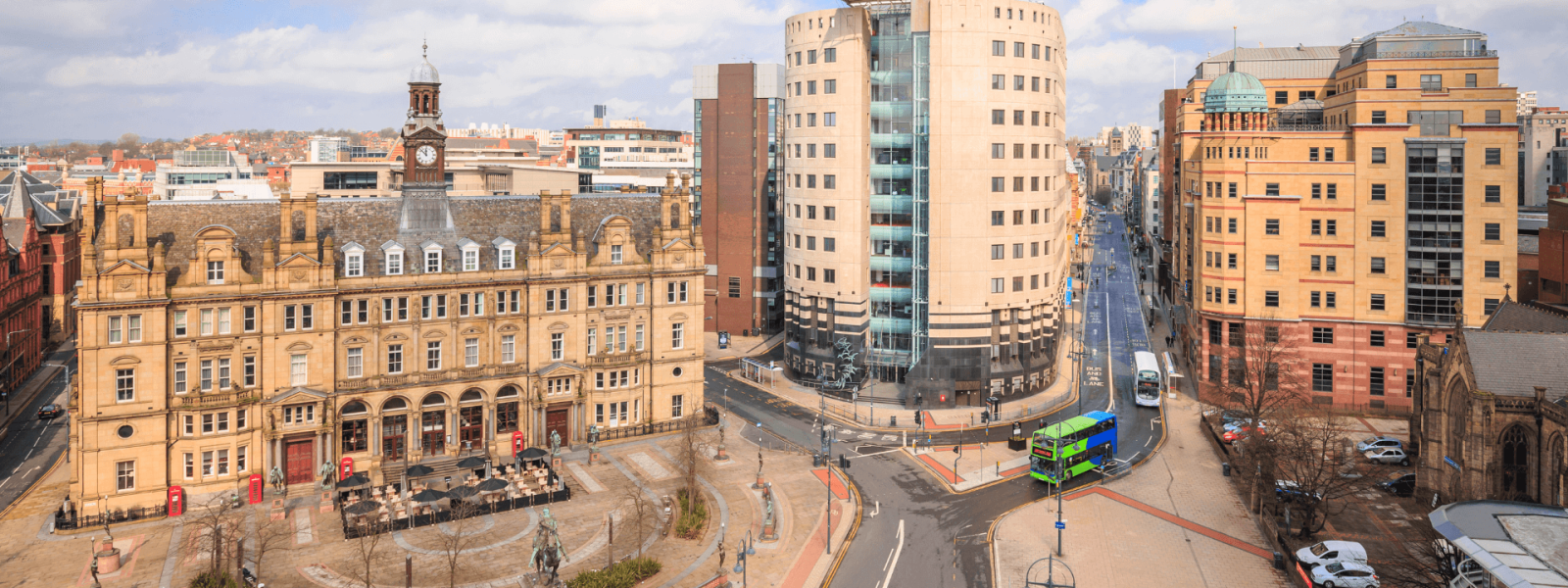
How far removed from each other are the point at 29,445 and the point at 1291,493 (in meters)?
98.5

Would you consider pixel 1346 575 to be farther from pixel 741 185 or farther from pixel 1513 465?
pixel 741 185

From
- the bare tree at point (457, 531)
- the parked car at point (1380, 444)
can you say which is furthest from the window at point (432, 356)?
the parked car at point (1380, 444)

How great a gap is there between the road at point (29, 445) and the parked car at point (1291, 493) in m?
85.8

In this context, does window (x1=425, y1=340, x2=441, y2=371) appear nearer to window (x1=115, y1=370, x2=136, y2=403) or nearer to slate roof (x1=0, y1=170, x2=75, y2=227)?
window (x1=115, y1=370, x2=136, y2=403)

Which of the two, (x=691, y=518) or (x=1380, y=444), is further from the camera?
(x=1380, y=444)

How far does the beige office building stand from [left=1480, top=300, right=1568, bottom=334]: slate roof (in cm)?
3952

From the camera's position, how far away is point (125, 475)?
68.2 metres

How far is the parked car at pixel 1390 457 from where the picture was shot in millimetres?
79750

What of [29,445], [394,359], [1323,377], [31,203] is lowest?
[29,445]

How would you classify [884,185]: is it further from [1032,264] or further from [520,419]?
[520,419]

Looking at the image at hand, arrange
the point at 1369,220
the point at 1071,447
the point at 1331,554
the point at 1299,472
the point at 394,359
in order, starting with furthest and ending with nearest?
the point at 1369,220
the point at 394,359
the point at 1071,447
the point at 1299,472
the point at 1331,554

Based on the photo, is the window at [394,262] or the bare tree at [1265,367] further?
the bare tree at [1265,367]

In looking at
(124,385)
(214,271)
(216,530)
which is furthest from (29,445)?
(216,530)

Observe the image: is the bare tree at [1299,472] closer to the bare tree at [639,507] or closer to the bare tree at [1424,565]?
the bare tree at [1424,565]
